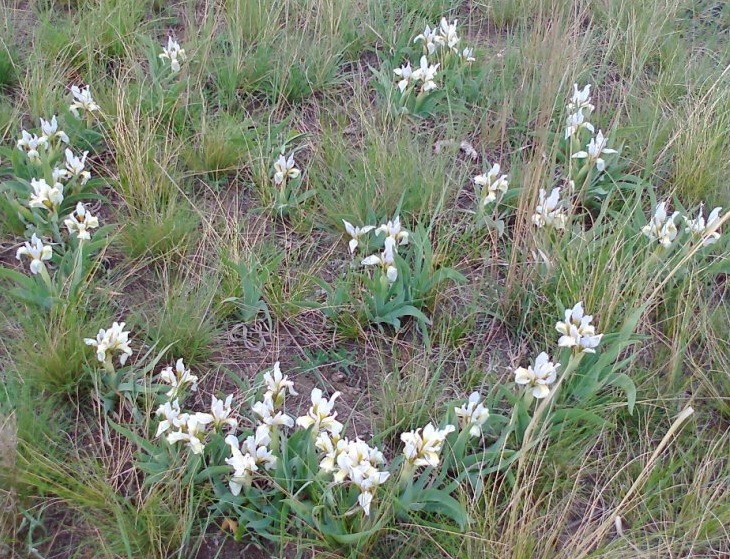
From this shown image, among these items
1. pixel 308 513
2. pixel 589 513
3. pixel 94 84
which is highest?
pixel 94 84

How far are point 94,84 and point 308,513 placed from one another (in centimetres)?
210

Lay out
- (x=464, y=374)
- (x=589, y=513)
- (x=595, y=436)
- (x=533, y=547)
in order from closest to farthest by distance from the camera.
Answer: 1. (x=533, y=547)
2. (x=589, y=513)
3. (x=595, y=436)
4. (x=464, y=374)

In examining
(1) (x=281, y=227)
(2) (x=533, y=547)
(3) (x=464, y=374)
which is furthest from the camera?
(1) (x=281, y=227)

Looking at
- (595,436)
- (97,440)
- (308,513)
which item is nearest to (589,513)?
(595,436)

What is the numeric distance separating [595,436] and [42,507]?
1459 millimetres

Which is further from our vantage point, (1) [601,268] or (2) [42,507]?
(1) [601,268]

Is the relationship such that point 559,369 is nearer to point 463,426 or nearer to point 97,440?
point 463,426

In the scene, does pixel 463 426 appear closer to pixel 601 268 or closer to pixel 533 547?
pixel 533 547

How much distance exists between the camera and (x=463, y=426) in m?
1.94

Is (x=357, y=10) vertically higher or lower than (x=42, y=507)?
higher

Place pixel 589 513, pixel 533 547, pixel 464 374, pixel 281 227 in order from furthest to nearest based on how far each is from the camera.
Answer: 1. pixel 281 227
2. pixel 464 374
3. pixel 589 513
4. pixel 533 547

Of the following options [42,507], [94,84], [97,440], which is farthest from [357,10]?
[42,507]

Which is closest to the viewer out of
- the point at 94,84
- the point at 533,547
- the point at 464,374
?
the point at 533,547

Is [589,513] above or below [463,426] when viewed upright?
below
